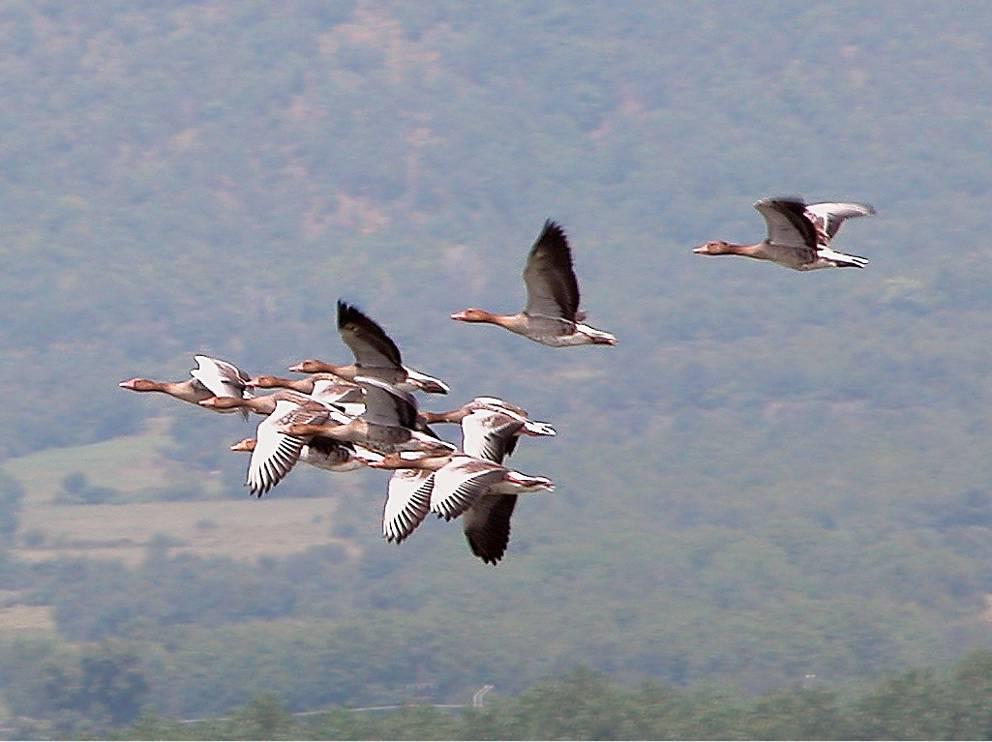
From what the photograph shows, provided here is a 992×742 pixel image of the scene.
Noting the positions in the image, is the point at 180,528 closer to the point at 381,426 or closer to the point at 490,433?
the point at 490,433

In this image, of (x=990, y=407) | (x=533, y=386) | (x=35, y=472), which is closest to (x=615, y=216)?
(x=533, y=386)

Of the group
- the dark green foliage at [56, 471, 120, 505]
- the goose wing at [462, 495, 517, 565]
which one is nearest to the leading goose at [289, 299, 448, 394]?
the goose wing at [462, 495, 517, 565]

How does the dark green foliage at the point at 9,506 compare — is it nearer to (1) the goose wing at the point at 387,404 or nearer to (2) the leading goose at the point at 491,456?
(2) the leading goose at the point at 491,456

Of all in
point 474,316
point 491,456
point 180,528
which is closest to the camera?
point 491,456

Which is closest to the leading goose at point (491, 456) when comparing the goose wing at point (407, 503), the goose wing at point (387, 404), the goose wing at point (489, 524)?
the goose wing at point (489, 524)

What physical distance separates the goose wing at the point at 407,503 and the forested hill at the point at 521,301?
4100cm

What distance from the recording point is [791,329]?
337ft

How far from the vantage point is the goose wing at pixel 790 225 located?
2256 cm

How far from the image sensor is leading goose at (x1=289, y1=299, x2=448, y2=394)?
21250mm

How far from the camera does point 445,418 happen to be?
24812 mm

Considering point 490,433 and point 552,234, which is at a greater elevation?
point 552,234

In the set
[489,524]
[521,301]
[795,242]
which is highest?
[795,242]

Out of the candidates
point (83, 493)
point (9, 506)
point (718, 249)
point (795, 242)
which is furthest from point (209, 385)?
point (9, 506)

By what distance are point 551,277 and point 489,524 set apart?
237cm
